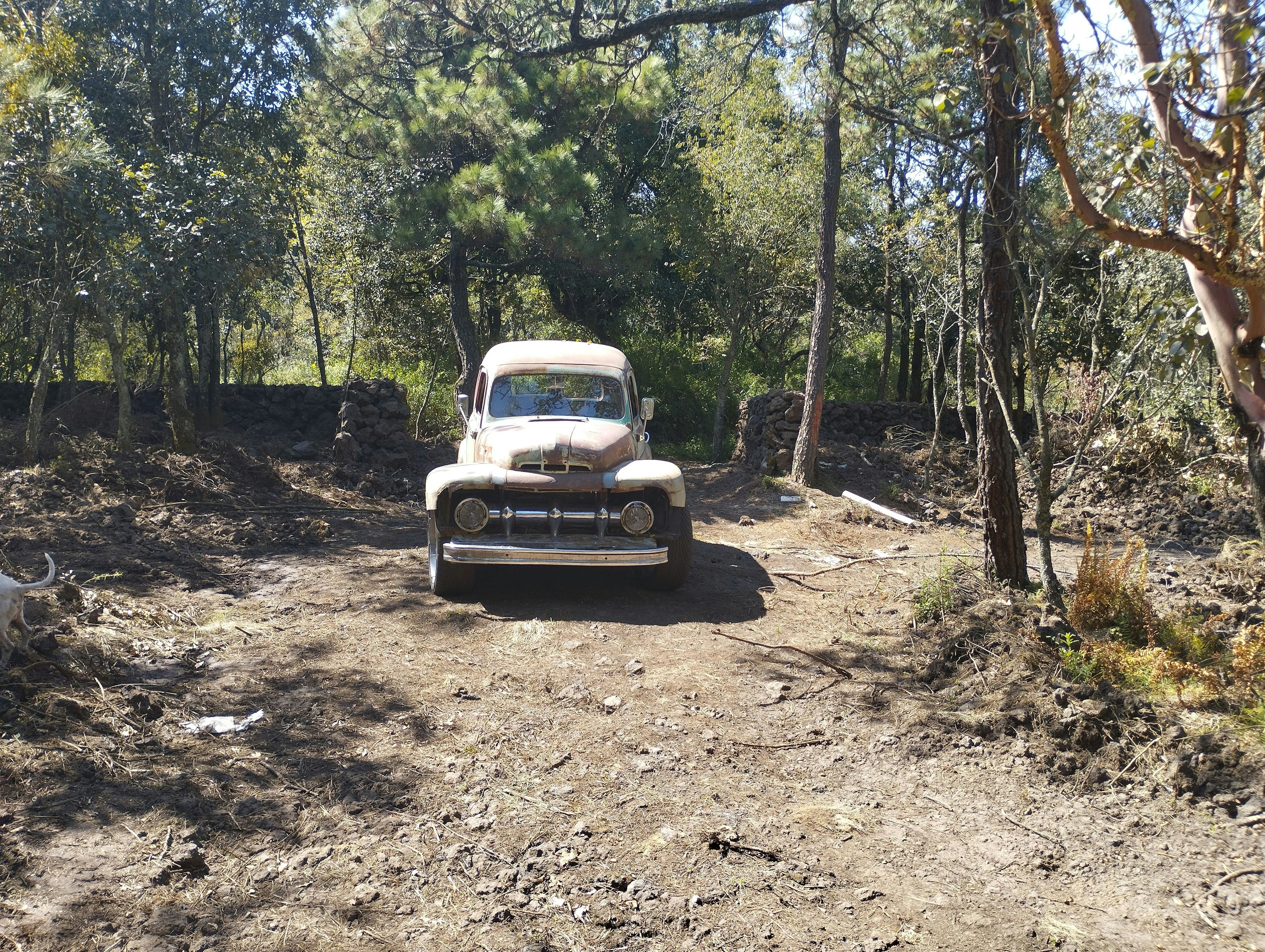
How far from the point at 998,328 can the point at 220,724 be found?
5.09m

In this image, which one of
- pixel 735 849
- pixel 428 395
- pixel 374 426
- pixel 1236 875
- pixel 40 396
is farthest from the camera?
pixel 428 395

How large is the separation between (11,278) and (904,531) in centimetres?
1091

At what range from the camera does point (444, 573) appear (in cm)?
659

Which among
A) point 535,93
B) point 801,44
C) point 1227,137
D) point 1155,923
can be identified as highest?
point 535,93

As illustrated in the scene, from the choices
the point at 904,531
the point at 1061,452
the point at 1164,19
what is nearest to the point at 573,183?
the point at 904,531

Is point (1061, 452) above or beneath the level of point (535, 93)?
beneath

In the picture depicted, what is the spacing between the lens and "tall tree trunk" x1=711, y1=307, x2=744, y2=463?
667 inches

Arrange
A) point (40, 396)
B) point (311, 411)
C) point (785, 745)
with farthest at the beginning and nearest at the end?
point (311, 411)
point (40, 396)
point (785, 745)

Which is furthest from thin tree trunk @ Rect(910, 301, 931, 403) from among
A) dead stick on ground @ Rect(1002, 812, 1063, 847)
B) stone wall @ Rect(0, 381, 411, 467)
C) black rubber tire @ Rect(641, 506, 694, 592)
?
dead stick on ground @ Rect(1002, 812, 1063, 847)

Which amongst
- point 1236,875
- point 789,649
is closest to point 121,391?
point 789,649

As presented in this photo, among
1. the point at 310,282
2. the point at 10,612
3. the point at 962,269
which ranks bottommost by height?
the point at 10,612

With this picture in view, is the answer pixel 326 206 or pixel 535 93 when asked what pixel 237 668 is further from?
pixel 326 206

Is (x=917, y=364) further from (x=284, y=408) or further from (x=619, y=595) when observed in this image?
(x=619, y=595)

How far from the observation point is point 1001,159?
18.5 ft
